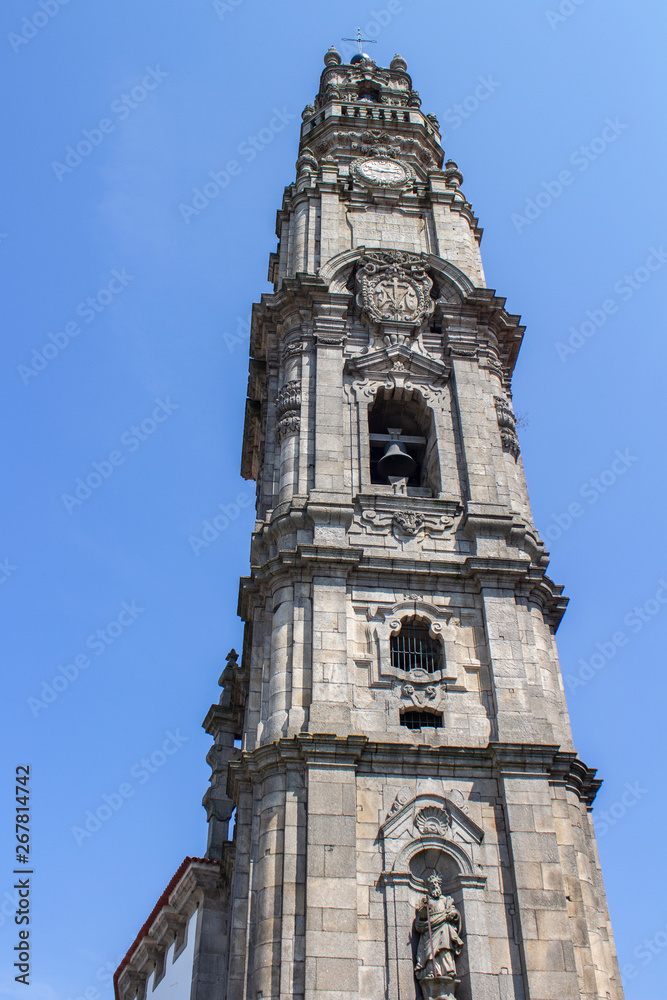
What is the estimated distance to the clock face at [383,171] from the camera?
3117 cm

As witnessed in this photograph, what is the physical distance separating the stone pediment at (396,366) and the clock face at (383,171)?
765 centimetres

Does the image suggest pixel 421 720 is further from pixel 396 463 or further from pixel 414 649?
pixel 396 463

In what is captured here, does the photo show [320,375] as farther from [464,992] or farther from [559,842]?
[464,992]

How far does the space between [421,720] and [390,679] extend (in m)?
0.94

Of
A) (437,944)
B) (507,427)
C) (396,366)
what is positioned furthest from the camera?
(396,366)

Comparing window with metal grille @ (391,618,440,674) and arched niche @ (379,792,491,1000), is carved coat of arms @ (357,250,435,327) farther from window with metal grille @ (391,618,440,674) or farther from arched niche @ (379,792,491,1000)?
arched niche @ (379,792,491,1000)

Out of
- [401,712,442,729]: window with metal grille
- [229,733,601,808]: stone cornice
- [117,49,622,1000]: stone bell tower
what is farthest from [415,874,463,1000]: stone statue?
[401,712,442,729]: window with metal grille

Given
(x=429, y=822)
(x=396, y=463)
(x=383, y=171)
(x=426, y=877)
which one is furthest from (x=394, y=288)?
(x=426, y=877)

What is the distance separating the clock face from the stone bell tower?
0.91 meters

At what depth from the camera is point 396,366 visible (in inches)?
1003

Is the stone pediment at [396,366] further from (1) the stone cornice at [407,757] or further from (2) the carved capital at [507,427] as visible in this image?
(1) the stone cornice at [407,757]

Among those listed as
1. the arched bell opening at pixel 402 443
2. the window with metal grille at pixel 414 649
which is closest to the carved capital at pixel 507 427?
the arched bell opening at pixel 402 443

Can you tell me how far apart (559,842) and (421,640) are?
4.59 meters

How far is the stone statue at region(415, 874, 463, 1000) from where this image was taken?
641 inches
